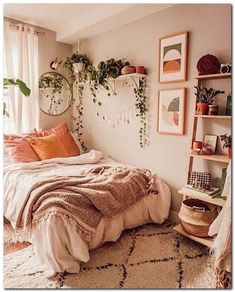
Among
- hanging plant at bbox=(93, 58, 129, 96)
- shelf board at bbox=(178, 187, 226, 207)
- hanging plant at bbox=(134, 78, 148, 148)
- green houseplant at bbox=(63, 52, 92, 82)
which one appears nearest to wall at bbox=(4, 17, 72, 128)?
green houseplant at bbox=(63, 52, 92, 82)

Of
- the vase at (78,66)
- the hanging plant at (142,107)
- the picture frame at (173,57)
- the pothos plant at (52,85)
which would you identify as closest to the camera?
the picture frame at (173,57)

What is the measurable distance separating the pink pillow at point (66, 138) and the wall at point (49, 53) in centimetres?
33

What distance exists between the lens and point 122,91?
323 cm

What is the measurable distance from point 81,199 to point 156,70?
1637 mm

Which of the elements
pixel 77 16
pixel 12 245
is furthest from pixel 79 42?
pixel 12 245

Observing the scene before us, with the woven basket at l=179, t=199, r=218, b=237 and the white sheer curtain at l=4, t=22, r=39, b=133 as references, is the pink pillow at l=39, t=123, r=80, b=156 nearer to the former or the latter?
the white sheer curtain at l=4, t=22, r=39, b=133

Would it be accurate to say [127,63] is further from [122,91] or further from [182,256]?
[182,256]

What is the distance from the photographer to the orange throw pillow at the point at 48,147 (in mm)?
3021

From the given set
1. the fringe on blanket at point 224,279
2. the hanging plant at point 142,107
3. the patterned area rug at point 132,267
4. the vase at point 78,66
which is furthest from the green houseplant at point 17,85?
the fringe on blanket at point 224,279

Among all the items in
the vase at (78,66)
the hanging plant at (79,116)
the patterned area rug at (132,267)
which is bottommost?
the patterned area rug at (132,267)

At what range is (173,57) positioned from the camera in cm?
262

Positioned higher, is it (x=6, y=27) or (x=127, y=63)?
(x=6, y=27)

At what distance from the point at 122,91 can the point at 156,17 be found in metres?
0.91

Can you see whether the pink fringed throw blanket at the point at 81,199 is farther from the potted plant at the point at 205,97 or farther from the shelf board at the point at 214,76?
the shelf board at the point at 214,76
